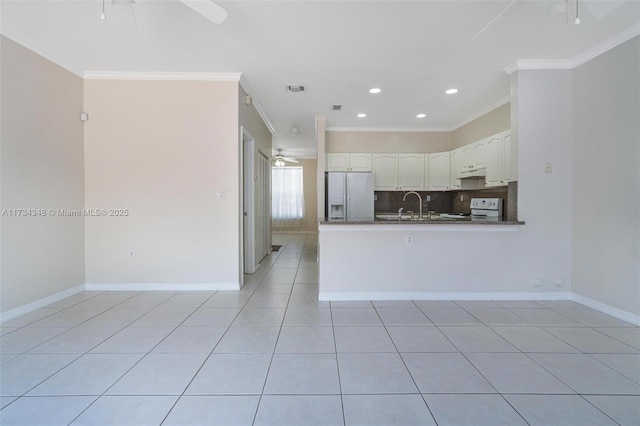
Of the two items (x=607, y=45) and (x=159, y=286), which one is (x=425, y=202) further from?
(x=159, y=286)

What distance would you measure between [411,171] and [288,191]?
487cm

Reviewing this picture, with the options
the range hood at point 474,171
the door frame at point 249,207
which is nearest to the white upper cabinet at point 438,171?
the range hood at point 474,171

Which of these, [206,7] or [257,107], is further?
[257,107]

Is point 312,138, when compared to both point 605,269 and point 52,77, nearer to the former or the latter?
point 52,77

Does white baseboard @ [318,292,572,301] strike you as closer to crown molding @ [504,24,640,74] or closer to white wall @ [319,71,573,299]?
white wall @ [319,71,573,299]

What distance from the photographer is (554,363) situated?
2.02 m

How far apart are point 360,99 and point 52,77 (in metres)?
3.67

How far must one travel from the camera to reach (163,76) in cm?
355

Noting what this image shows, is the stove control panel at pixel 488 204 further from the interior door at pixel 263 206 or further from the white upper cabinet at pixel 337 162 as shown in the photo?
the interior door at pixel 263 206

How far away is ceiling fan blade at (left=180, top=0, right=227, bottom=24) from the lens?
1893 millimetres

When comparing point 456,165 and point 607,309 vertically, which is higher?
point 456,165

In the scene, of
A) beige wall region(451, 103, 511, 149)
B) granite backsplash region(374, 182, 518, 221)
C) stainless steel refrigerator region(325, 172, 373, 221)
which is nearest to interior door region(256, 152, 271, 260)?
stainless steel refrigerator region(325, 172, 373, 221)

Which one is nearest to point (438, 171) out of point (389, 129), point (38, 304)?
point (389, 129)

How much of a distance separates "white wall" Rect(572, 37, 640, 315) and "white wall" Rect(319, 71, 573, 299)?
0.12 metres
